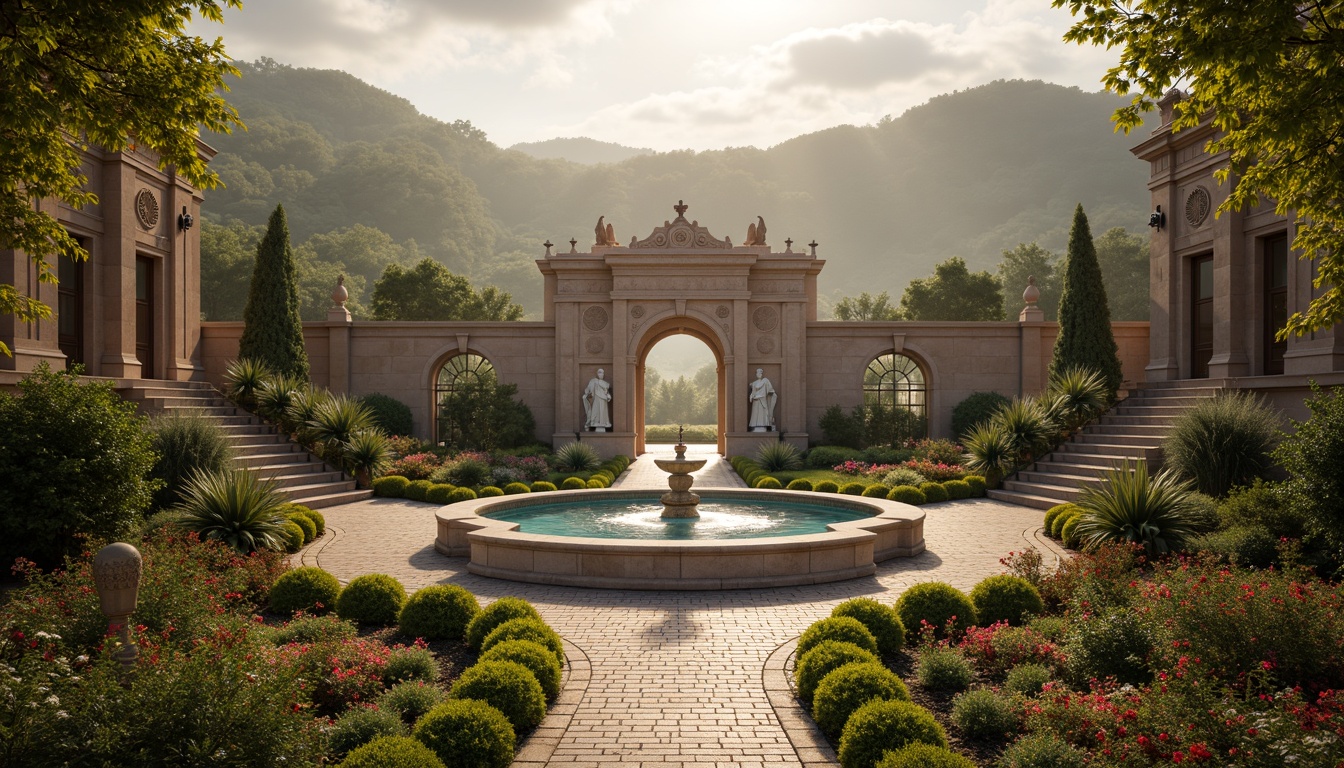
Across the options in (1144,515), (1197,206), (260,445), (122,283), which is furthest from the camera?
(1197,206)

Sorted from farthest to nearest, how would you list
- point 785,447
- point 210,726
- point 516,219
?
1. point 516,219
2. point 785,447
3. point 210,726

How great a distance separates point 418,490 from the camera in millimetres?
17969

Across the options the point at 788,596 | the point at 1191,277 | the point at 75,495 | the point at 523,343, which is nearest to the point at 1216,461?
the point at 788,596

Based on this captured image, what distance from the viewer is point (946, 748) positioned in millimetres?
4746

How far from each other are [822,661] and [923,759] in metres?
1.61

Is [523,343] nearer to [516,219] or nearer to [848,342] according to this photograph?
[848,342]

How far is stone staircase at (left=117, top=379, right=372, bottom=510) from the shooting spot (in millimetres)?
16812

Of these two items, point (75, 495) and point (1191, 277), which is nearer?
point (75, 495)

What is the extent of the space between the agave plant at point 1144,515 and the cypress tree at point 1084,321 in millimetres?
11519

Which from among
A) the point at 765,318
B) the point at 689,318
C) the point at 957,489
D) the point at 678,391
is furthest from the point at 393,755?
the point at 678,391

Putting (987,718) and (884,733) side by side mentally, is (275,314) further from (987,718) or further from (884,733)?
(987,718)

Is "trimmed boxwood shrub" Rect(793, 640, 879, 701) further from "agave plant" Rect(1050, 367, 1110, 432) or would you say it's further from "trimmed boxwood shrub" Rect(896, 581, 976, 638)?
"agave plant" Rect(1050, 367, 1110, 432)

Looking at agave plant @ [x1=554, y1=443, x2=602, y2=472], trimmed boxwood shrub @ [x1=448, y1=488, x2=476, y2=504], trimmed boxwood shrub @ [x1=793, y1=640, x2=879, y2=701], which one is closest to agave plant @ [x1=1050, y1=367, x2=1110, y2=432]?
agave plant @ [x1=554, y1=443, x2=602, y2=472]

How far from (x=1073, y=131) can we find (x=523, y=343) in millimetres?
132712
